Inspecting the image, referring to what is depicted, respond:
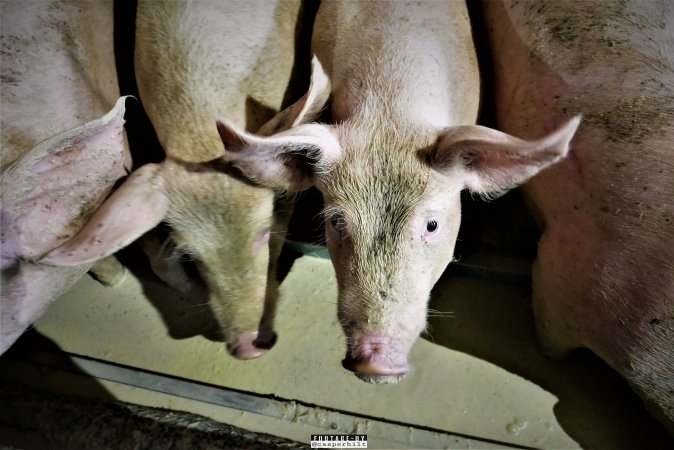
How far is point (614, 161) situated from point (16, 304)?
239 centimetres

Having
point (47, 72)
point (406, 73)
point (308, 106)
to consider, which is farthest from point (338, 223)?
point (47, 72)

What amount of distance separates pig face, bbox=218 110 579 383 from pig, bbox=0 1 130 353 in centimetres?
70

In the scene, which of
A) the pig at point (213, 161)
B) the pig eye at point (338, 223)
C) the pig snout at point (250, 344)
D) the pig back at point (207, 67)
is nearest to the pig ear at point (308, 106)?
the pig at point (213, 161)

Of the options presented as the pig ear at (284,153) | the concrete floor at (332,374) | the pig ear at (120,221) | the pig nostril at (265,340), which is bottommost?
the concrete floor at (332,374)

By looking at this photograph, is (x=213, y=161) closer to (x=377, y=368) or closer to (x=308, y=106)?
(x=308, y=106)

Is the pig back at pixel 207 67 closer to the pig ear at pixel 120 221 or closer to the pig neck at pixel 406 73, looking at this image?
the pig ear at pixel 120 221

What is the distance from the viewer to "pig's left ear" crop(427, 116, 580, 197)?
4.20ft

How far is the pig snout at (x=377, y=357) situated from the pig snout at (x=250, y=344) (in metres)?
0.79

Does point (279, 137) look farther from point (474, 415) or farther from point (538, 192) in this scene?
point (474, 415)

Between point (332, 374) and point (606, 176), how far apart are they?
151 centimetres

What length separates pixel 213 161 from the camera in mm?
1988

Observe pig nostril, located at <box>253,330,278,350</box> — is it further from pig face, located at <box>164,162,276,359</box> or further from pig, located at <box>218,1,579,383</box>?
pig, located at <box>218,1,579,383</box>

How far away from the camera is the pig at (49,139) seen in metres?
1.86

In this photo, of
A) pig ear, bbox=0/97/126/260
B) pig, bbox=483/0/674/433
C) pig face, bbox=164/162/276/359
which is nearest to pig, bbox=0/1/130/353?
pig ear, bbox=0/97/126/260
